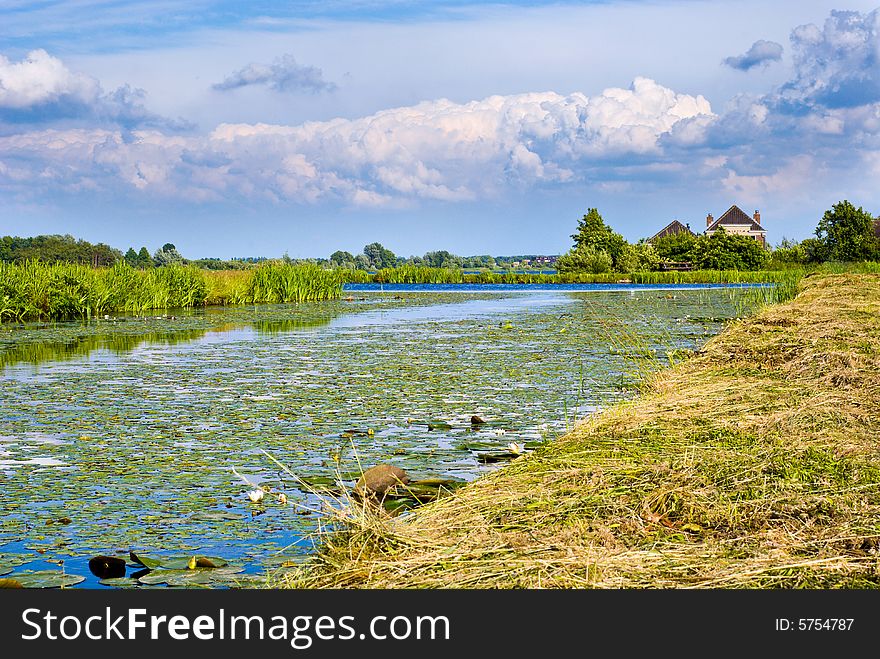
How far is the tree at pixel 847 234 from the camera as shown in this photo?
6181cm

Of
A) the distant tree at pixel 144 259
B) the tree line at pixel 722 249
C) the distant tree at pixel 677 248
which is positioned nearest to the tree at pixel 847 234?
the tree line at pixel 722 249

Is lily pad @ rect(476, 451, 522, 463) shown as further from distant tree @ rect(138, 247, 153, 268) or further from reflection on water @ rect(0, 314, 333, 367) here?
distant tree @ rect(138, 247, 153, 268)

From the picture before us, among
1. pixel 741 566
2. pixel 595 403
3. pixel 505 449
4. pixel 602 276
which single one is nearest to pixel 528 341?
pixel 595 403

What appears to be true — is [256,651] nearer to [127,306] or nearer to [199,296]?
[127,306]

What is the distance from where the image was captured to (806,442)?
5.83 metres

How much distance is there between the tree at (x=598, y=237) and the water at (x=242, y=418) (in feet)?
158

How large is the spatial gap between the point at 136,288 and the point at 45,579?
2325 cm

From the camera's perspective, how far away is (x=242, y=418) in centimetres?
863

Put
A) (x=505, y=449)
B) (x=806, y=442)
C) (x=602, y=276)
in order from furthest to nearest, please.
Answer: (x=602, y=276) → (x=505, y=449) → (x=806, y=442)

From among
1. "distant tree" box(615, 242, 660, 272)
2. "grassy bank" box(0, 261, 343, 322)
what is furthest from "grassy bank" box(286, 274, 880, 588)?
"distant tree" box(615, 242, 660, 272)

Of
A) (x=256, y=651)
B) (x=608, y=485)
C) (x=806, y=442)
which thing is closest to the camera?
(x=256, y=651)

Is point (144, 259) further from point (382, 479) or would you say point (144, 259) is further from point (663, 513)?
point (663, 513)

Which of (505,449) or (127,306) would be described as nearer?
(505,449)

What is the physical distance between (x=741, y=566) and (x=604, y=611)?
734 millimetres
